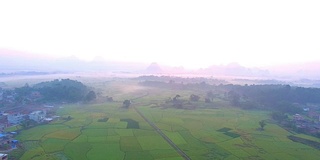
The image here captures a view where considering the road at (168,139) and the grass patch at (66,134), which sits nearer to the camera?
the road at (168,139)

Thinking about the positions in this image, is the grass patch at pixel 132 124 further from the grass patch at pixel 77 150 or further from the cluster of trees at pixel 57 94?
the cluster of trees at pixel 57 94

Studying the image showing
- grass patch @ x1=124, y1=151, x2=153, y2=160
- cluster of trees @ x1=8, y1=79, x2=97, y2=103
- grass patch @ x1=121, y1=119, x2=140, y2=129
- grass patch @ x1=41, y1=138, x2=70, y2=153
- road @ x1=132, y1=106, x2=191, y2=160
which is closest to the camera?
grass patch @ x1=124, y1=151, x2=153, y2=160

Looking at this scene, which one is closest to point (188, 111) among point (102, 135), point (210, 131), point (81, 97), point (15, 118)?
point (210, 131)

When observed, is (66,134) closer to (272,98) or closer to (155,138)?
(155,138)

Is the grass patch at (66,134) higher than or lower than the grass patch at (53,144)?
higher

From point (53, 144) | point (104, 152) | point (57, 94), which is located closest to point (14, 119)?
point (53, 144)

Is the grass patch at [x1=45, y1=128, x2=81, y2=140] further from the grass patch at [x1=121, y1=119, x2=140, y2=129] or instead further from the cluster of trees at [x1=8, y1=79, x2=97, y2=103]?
the cluster of trees at [x1=8, y1=79, x2=97, y2=103]

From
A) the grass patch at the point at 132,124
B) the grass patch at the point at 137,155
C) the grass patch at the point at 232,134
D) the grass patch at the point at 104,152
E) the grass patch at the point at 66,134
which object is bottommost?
the grass patch at the point at 137,155

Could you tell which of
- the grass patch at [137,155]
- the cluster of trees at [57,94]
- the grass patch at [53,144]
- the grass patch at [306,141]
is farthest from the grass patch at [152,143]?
the cluster of trees at [57,94]

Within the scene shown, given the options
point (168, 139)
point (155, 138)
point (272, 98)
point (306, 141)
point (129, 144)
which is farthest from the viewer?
point (272, 98)

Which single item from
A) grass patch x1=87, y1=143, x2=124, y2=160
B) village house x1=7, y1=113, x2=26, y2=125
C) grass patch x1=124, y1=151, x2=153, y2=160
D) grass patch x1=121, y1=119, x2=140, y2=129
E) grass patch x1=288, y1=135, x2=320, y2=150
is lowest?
grass patch x1=288, y1=135, x2=320, y2=150

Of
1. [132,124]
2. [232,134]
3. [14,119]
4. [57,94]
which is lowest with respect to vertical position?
[232,134]

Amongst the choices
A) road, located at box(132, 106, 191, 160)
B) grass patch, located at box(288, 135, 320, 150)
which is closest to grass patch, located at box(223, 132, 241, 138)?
grass patch, located at box(288, 135, 320, 150)
